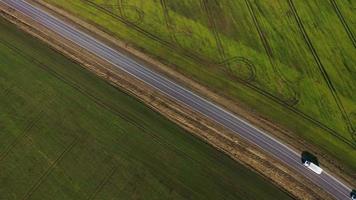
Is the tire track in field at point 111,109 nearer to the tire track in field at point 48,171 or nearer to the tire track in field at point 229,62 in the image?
the tire track in field at point 48,171

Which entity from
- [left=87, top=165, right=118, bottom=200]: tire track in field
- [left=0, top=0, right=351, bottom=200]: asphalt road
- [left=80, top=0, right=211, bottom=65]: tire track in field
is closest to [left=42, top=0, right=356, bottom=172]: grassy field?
[left=80, top=0, right=211, bottom=65]: tire track in field

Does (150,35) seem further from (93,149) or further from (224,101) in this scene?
(93,149)

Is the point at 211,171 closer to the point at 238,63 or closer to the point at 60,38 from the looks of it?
the point at 238,63

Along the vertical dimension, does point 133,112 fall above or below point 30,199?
above

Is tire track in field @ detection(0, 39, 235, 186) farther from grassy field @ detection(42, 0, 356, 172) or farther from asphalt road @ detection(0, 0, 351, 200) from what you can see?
grassy field @ detection(42, 0, 356, 172)

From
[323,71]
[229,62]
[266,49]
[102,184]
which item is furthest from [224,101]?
[102,184]

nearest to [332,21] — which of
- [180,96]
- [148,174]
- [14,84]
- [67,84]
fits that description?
[180,96]
